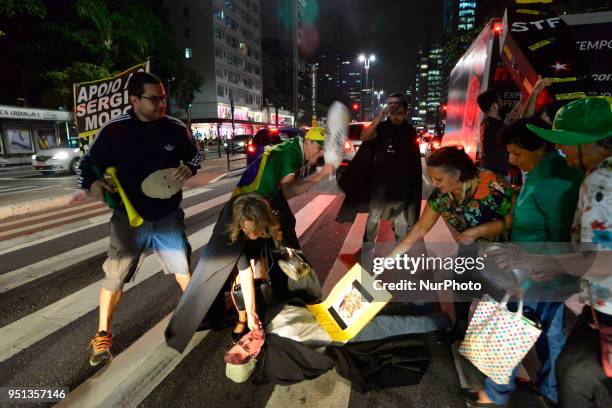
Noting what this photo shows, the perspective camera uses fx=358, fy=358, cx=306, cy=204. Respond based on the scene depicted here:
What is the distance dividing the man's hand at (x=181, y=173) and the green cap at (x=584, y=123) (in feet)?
7.97

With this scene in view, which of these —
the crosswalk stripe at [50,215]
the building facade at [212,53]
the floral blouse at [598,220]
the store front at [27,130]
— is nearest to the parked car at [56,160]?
the store front at [27,130]

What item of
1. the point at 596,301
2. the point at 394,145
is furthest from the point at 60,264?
the point at 596,301

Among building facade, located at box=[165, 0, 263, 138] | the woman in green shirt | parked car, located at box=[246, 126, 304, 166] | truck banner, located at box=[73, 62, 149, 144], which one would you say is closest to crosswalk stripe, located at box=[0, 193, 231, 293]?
truck banner, located at box=[73, 62, 149, 144]

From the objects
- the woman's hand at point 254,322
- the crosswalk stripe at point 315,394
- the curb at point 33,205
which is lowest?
the crosswalk stripe at point 315,394

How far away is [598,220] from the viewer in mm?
1516

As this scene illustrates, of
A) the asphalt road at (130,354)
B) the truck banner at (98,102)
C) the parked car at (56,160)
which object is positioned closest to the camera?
the asphalt road at (130,354)

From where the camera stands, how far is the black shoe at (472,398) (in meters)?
2.18

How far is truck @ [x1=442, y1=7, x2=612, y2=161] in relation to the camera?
14.0 ft

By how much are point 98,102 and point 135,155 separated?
5651 mm

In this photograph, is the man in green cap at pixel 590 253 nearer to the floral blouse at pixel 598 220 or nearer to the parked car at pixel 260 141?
the floral blouse at pixel 598 220

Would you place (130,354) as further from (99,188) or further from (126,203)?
(99,188)

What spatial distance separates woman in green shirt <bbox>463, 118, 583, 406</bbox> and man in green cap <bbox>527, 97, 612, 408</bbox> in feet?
0.50

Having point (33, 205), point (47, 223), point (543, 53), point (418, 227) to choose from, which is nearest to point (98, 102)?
point (47, 223)

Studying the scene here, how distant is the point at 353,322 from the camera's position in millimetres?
2660
